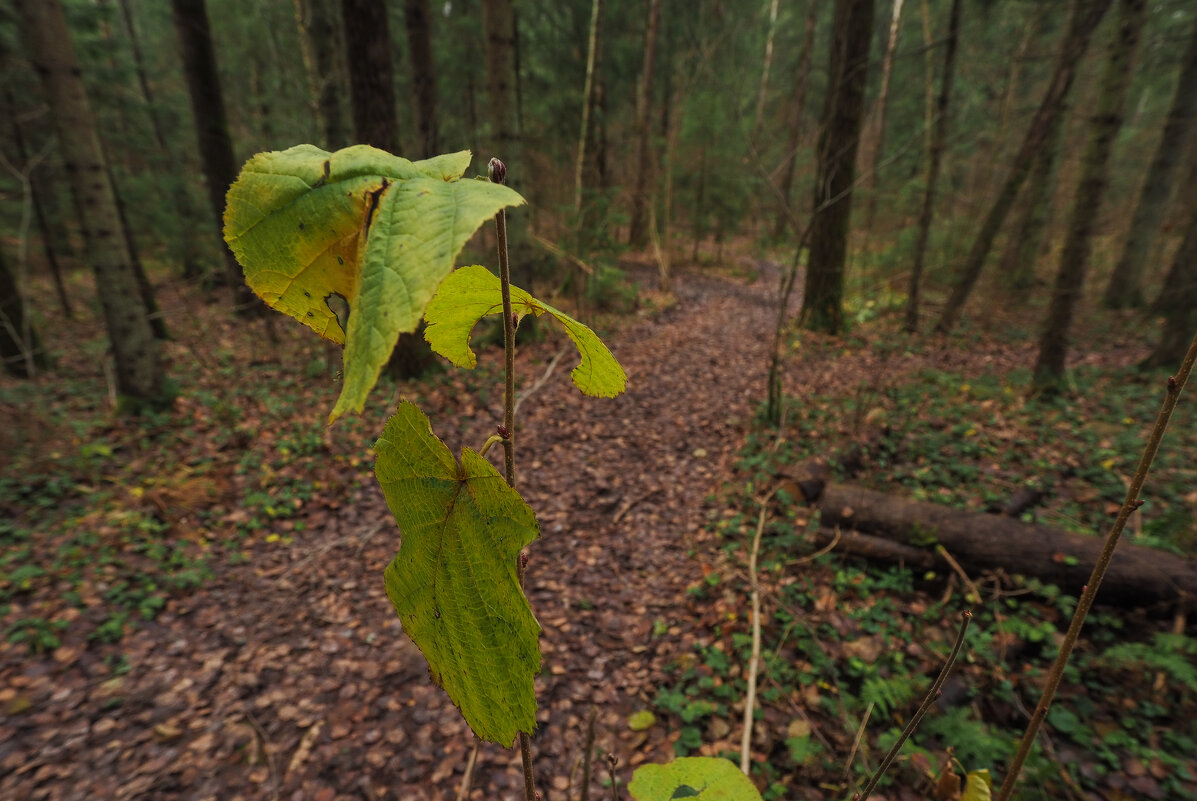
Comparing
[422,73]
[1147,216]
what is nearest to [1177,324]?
[1147,216]

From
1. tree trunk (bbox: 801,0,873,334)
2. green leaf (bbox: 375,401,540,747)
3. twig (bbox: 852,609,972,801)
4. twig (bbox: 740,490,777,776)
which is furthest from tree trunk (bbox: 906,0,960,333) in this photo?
green leaf (bbox: 375,401,540,747)

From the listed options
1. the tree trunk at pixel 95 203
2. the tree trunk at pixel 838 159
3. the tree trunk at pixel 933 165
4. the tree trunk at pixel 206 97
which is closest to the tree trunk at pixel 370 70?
the tree trunk at pixel 95 203

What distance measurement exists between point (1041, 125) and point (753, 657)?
24.9ft

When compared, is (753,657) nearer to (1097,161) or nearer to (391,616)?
(391,616)

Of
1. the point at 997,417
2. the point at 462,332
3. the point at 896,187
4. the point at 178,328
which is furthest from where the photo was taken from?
the point at 896,187

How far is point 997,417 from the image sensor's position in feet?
16.7

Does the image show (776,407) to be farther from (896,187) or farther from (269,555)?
(896,187)

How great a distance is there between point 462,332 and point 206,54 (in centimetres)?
1098

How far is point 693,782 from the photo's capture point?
805 mm

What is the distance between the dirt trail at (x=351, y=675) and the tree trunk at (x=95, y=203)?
2982 mm

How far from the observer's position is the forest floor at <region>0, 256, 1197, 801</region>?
247 centimetres

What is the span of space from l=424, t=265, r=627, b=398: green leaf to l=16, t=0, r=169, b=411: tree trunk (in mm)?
6189

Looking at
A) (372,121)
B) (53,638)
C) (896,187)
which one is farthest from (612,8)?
(53,638)

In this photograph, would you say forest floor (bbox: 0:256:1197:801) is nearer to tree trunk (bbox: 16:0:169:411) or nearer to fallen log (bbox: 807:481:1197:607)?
fallen log (bbox: 807:481:1197:607)
